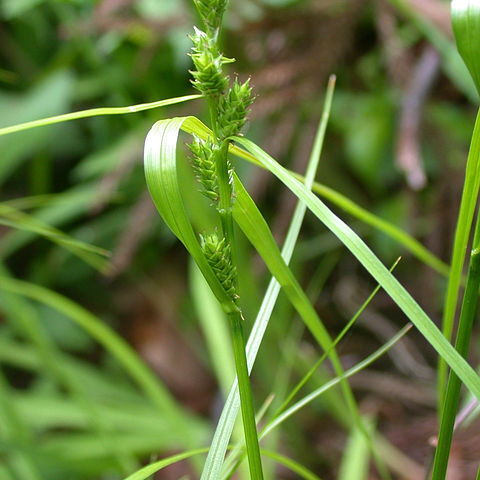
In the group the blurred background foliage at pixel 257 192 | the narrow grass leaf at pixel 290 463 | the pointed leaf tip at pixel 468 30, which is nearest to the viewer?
the pointed leaf tip at pixel 468 30

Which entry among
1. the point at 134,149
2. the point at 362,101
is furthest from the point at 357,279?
the point at 134,149

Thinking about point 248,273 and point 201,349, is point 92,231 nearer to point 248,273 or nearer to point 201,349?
point 201,349

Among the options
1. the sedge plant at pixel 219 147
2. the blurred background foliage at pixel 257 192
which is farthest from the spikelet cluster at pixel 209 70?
the blurred background foliage at pixel 257 192

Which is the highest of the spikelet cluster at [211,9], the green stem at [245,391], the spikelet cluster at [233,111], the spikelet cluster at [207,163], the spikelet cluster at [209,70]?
the spikelet cluster at [211,9]

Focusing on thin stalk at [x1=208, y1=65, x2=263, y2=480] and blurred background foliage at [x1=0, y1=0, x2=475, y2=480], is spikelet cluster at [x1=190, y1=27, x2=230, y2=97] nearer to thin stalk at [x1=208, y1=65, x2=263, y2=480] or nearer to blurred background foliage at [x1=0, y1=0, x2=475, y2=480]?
thin stalk at [x1=208, y1=65, x2=263, y2=480]

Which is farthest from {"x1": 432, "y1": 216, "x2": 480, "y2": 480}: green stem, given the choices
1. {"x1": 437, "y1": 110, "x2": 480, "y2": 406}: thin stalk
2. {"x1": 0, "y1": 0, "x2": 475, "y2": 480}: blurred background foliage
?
{"x1": 0, "y1": 0, "x2": 475, "y2": 480}: blurred background foliage

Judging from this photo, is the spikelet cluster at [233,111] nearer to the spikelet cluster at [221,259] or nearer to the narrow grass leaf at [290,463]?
the spikelet cluster at [221,259]

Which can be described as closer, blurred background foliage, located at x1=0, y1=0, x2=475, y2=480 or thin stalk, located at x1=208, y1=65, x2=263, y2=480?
thin stalk, located at x1=208, y1=65, x2=263, y2=480
